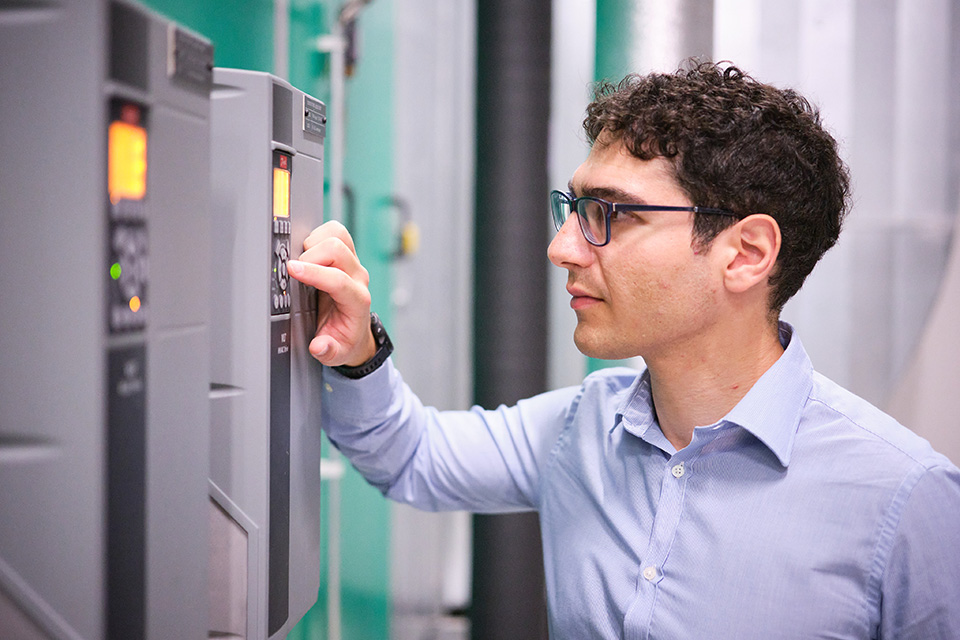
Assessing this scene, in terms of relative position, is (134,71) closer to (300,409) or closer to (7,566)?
(7,566)

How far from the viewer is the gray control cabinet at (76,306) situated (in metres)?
0.54

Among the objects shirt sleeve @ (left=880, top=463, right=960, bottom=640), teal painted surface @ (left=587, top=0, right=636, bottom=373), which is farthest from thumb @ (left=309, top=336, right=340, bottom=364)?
teal painted surface @ (left=587, top=0, right=636, bottom=373)

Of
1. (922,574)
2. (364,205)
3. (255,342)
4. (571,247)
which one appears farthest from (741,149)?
(364,205)

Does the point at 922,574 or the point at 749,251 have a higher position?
the point at 749,251

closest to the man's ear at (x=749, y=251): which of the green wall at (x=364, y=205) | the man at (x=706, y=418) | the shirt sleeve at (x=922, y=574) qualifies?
the man at (x=706, y=418)

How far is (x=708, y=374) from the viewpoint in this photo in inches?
46.7

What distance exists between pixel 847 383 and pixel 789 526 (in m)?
0.99

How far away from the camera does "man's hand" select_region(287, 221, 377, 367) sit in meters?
0.98

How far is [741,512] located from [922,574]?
0.77 ft

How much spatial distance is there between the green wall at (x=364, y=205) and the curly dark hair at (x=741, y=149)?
83cm

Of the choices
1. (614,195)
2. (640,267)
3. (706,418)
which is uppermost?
(614,195)

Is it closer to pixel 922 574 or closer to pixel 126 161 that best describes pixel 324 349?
pixel 126 161

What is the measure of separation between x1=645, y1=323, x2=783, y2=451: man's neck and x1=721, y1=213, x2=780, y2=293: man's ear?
0.30 feet

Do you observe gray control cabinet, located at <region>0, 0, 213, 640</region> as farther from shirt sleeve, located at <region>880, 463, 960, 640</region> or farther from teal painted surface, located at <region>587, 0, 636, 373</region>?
teal painted surface, located at <region>587, 0, 636, 373</region>
